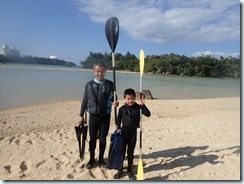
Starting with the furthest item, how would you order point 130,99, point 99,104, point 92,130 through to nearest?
1. point 92,130
2. point 99,104
3. point 130,99

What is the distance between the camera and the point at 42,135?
5.84 meters

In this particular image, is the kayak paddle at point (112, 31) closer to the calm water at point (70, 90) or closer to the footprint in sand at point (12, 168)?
the calm water at point (70, 90)

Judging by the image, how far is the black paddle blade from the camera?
3682 millimetres

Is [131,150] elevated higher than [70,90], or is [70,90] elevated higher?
[70,90]

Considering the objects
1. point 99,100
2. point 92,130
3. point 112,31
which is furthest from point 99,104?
point 112,31

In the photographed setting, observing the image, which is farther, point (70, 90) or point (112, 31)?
point (70, 90)

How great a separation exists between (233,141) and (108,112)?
1870 mm

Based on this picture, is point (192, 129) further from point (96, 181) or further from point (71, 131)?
point (96, 181)

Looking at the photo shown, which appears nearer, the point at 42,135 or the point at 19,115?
the point at 42,135

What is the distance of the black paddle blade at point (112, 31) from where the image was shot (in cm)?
368

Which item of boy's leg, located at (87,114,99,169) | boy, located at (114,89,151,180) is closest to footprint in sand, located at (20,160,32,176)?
boy's leg, located at (87,114,99,169)

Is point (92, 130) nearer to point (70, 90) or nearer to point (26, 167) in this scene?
point (26, 167)

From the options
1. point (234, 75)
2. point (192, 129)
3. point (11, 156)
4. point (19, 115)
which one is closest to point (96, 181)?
point (11, 156)

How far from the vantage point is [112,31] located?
3.71 meters
